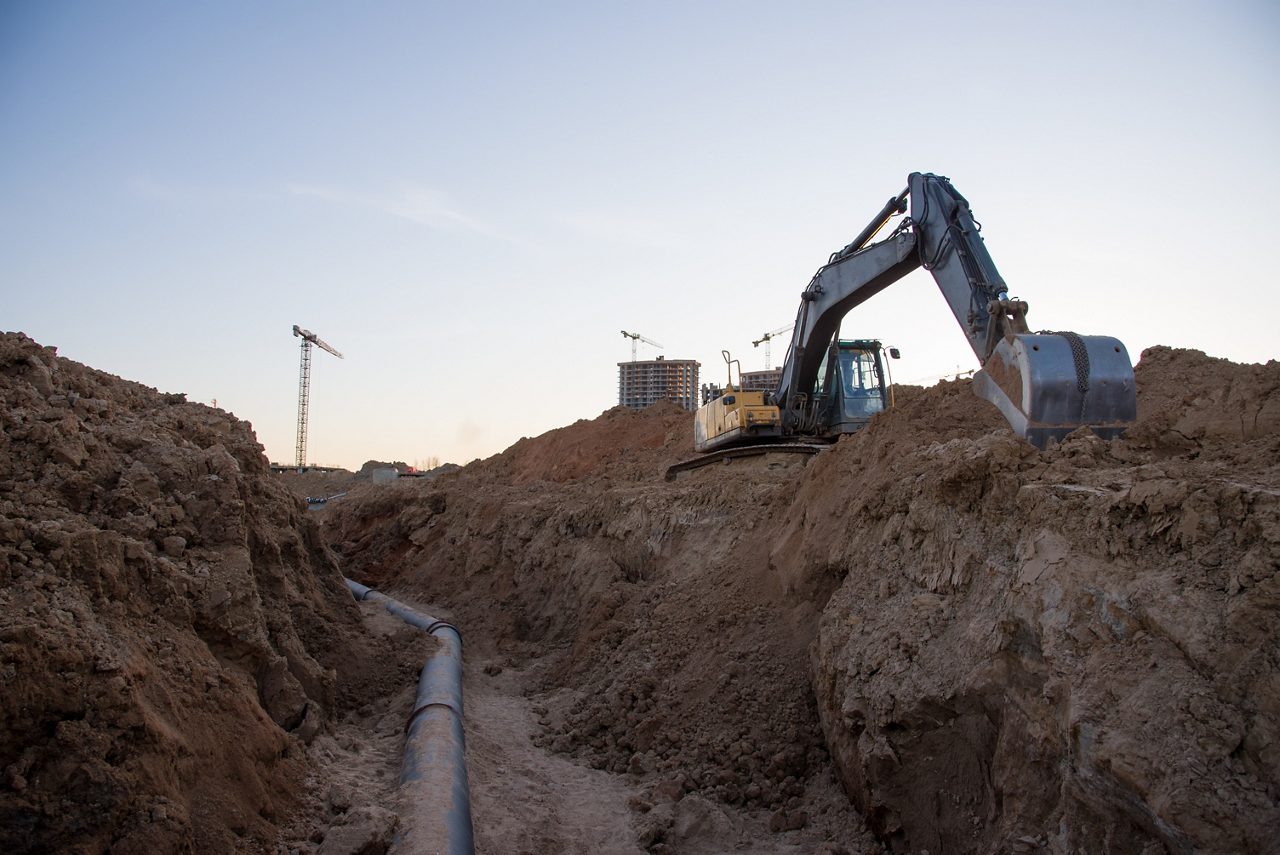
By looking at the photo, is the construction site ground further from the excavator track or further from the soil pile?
the excavator track

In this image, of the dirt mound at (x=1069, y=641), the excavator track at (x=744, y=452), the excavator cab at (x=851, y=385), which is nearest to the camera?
the dirt mound at (x=1069, y=641)

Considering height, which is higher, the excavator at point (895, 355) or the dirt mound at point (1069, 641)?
the excavator at point (895, 355)

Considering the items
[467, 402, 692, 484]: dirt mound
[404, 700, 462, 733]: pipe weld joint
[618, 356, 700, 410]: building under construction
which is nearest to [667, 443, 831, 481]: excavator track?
[467, 402, 692, 484]: dirt mound

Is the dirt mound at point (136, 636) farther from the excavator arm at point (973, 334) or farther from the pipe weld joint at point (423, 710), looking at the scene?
the excavator arm at point (973, 334)

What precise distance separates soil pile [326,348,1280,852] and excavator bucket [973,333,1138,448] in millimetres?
674

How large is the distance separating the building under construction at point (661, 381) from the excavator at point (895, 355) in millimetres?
33290

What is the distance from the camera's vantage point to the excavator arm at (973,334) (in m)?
7.40

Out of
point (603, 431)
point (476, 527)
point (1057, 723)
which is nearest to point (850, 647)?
point (1057, 723)

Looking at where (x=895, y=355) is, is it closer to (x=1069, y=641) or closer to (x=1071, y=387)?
(x=1071, y=387)

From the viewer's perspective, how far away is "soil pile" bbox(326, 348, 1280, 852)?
349 cm

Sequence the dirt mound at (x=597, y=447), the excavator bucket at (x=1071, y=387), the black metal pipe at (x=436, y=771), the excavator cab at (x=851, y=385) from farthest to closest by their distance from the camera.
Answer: the dirt mound at (x=597, y=447), the excavator cab at (x=851, y=385), the excavator bucket at (x=1071, y=387), the black metal pipe at (x=436, y=771)

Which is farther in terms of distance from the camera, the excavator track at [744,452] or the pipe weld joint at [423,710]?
the excavator track at [744,452]

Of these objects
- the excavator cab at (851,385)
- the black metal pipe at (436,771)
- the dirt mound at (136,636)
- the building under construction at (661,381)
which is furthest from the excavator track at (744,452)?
the building under construction at (661,381)

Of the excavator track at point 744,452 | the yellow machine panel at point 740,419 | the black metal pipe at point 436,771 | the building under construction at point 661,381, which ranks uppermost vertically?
the building under construction at point 661,381
